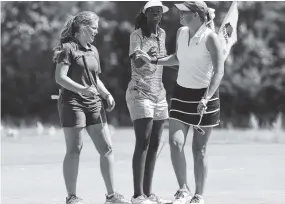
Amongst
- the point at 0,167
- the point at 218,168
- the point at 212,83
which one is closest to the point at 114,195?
the point at 212,83

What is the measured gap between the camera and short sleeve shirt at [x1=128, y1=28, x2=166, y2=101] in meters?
6.96

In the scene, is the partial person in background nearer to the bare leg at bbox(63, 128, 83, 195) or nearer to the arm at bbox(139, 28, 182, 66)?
the bare leg at bbox(63, 128, 83, 195)

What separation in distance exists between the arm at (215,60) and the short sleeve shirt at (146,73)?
22.3 inches

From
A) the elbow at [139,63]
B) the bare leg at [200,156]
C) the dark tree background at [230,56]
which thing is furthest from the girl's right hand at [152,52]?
the dark tree background at [230,56]

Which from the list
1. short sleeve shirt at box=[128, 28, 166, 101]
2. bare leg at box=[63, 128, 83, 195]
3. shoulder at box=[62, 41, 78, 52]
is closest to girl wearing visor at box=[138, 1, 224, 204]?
short sleeve shirt at box=[128, 28, 166, 101]

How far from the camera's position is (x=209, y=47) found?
6.65 m

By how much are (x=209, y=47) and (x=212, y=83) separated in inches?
12.5

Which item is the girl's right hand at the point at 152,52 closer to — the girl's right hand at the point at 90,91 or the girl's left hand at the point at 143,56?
the girl's left hand at the point at 143,56

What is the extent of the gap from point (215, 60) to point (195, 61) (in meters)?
0.22

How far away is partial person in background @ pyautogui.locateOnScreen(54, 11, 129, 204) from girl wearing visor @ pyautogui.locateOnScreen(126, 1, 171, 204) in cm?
23

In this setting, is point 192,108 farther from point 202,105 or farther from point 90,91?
point 90,91

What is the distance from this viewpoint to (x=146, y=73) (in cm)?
698

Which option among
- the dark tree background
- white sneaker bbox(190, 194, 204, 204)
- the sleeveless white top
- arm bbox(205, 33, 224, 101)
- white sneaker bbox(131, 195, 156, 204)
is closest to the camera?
arm bbox(205, 33, 224, 101)

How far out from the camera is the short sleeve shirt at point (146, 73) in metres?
6.96
